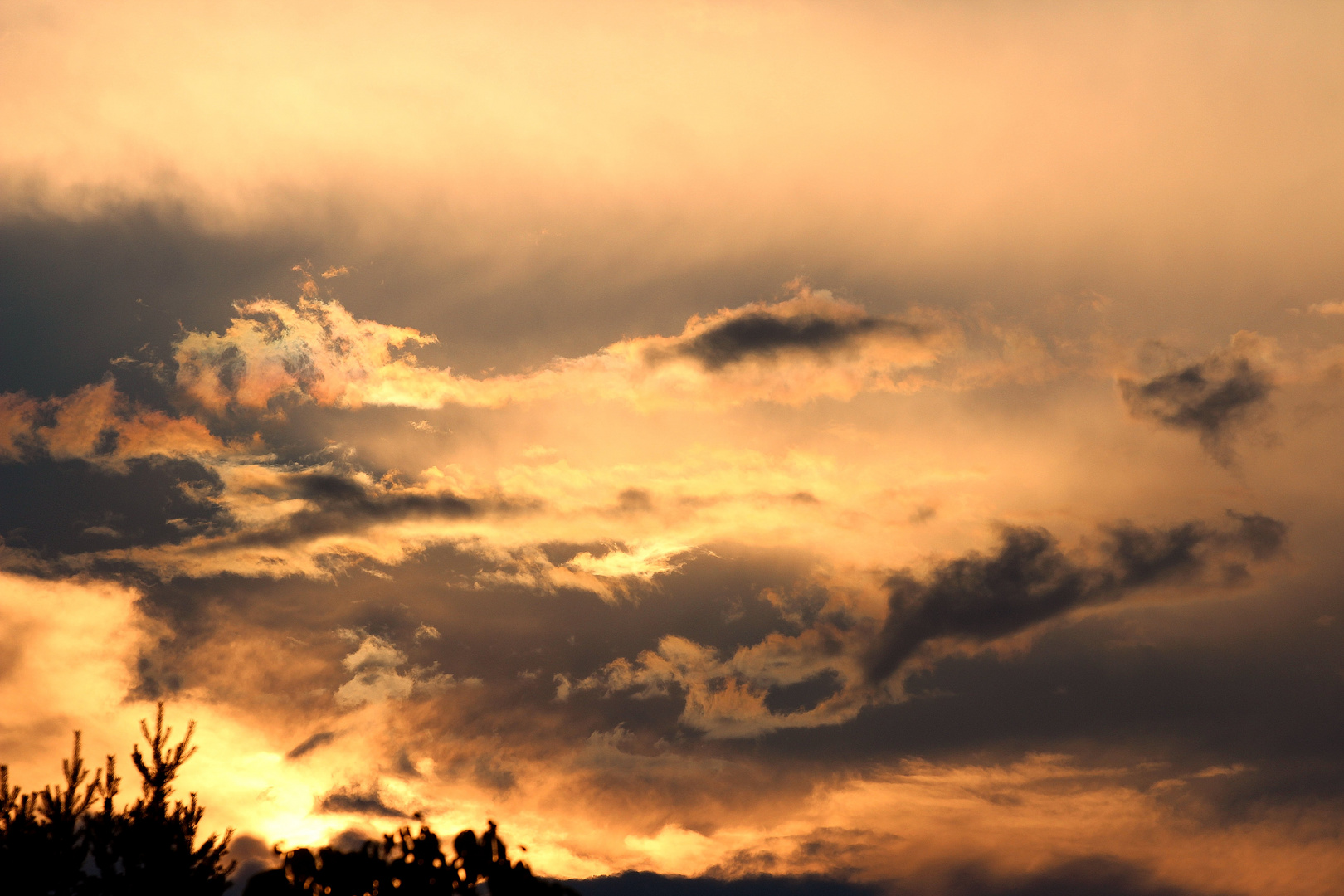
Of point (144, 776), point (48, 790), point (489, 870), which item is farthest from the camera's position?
point (144, 776)

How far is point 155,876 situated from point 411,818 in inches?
362

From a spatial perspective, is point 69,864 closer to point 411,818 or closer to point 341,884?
point 341,884

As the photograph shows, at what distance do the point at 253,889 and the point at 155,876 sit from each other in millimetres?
4903

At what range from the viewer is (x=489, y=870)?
28.7 m

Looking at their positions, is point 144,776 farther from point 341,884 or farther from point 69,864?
point 341,884

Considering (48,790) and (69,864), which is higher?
(48,790)

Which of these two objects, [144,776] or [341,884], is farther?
[144,776]

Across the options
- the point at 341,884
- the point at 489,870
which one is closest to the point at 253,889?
the point at 341,884

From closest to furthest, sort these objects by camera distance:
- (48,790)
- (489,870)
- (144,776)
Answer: (489,870), (48,790), (144,776)

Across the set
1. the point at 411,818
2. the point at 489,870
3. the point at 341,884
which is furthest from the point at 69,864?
the point at 489,870

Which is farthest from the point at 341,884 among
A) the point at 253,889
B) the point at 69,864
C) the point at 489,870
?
the point at 69,864

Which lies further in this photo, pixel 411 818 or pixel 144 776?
pixel 144 776

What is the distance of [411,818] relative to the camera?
29234 mm

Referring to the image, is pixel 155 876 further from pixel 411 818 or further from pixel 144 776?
pixel 411 818
